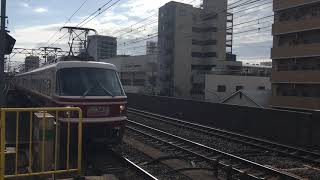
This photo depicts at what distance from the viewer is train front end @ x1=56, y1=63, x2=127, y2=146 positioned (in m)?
11.1

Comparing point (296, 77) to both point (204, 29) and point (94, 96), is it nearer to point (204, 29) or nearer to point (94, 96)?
point (204, 29)

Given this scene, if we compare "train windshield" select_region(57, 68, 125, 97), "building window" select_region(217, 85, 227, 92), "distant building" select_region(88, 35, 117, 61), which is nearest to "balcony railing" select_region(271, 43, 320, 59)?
"building window" select_region(217, 85, 227, 92)

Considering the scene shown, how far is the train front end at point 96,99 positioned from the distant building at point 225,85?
210 ft

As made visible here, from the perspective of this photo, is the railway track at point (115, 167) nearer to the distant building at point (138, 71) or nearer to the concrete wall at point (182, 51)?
the concrete wall at point (182, 51)

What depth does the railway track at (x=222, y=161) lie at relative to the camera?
32.4 ft

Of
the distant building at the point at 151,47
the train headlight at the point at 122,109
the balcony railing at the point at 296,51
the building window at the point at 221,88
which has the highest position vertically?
the distant building at the point at 151,47

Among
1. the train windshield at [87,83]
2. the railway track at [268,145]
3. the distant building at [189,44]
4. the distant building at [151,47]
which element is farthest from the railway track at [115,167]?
the distant building at [151,47]

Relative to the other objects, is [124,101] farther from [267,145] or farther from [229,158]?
[267,145]

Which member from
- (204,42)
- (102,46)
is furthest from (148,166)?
(204,42)

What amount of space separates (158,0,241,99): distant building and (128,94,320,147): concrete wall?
6137 cm

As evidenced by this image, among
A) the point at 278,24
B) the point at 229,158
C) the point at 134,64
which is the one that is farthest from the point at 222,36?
the point at 229,158

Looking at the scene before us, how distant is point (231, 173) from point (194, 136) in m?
7.51

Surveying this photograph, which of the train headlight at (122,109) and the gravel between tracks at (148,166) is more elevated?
the train headlight at (122,109)

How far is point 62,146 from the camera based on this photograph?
1118 cm
